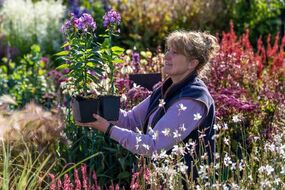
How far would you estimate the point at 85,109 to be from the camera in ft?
13.7

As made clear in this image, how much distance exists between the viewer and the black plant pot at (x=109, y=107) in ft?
13.9

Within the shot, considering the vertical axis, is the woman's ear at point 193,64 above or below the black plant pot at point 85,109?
above

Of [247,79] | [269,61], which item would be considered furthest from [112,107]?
[269,61]

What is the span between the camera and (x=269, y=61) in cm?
708

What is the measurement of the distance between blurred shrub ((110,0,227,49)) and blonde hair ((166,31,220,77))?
5.12 meters

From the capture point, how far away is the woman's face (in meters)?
4.30

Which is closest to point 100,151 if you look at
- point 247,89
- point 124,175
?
point 124,175

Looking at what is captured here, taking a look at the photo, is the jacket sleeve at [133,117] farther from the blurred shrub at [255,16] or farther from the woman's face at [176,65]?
the blurred shrub at [255,16]

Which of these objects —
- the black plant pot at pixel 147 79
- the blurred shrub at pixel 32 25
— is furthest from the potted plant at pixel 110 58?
the blurred shrub at pixel 32 25

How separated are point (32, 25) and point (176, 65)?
6410 mm

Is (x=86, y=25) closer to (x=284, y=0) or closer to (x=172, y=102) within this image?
(x=172, y=102)

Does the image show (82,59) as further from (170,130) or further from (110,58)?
(170,130)

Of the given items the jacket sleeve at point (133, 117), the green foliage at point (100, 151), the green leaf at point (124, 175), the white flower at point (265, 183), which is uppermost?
the jacket sleeve at point (133, 117)

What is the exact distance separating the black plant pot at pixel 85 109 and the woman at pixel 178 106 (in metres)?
0.04
